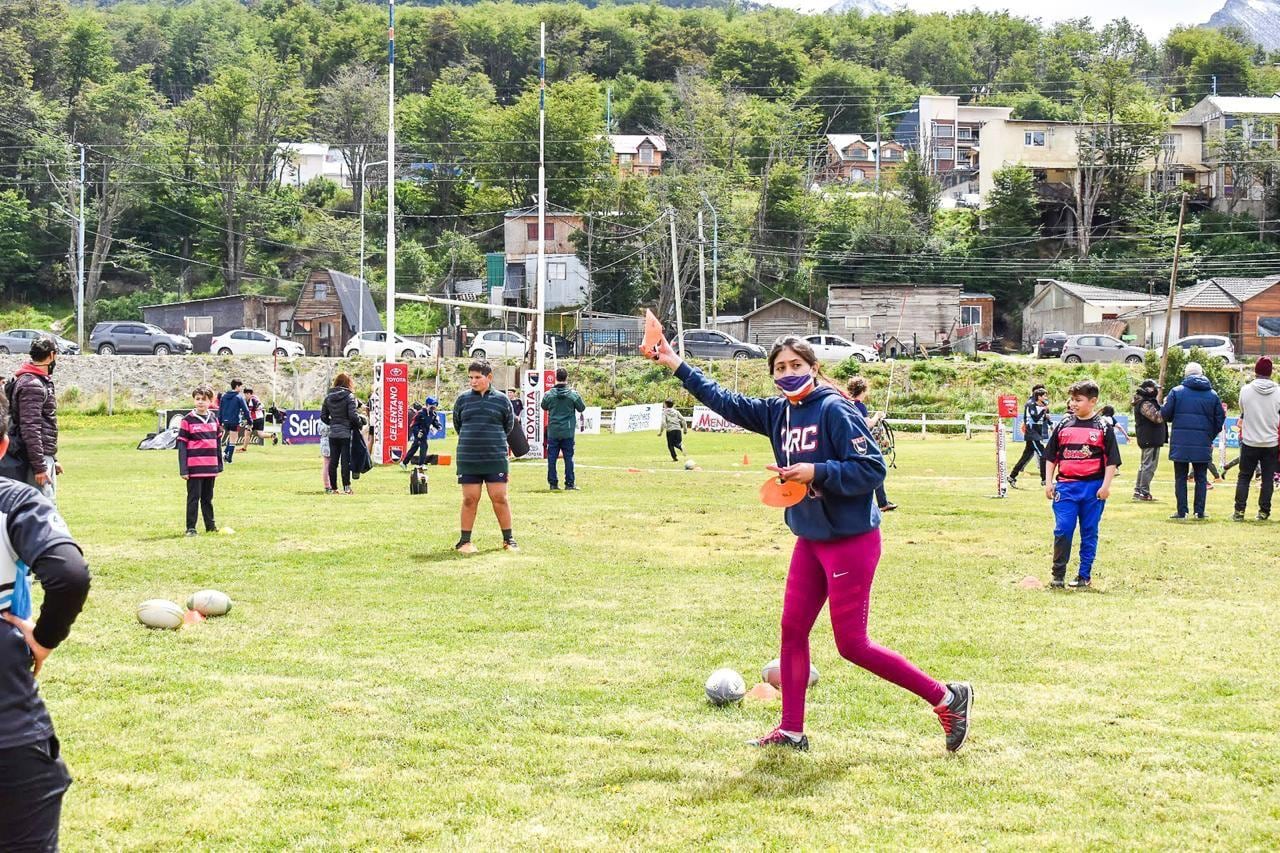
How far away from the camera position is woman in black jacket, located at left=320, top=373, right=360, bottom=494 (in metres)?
22.2

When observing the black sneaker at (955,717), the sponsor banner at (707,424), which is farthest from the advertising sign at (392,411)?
the black sneaker at (955,717)

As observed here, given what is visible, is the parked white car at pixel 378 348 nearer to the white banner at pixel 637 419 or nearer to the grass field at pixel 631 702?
the white banner at pixel 637 419

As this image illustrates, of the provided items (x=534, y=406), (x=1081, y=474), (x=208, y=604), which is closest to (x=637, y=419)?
(x=534, y=406)

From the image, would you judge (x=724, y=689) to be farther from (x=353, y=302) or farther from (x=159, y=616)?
(x=353, y=302)

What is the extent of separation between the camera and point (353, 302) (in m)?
81.2

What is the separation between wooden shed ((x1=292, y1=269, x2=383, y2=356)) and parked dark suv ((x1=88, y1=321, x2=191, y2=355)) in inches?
489

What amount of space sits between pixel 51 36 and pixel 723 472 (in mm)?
109270

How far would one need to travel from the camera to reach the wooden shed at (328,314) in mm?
80500

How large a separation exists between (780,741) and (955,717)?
90cm

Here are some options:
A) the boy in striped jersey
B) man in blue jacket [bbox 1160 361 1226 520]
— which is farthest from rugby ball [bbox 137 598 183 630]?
man in blue jacket [bbox 1160 361 1226 520]

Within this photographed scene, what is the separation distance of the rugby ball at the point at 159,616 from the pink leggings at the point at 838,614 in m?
5.37

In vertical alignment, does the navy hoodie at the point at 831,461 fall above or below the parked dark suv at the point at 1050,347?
below

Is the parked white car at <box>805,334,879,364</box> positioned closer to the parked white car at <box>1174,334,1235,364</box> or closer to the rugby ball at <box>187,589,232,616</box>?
the parked white car at <box>1174,334,1235,364</box>

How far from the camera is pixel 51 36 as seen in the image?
116750 millimetres
